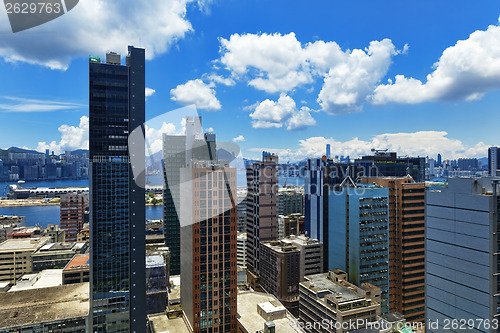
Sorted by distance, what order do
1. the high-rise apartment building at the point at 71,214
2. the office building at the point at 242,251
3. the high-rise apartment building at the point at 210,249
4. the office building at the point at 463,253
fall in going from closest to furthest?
the office building at the point at 463,253, the high-rise apartment building at the point at 210,249, the office building at the point at 242,251, the high-rise apartment building at the point at 71,214

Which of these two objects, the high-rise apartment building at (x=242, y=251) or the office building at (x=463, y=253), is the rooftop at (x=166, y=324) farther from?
the high-rise apartment building at (x=242, y=251)

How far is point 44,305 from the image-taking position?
49.6 ft

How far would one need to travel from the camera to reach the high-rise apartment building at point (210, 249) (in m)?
18.7

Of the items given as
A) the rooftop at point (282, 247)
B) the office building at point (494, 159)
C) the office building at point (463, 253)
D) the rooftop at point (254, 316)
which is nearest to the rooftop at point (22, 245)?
the rooftop at point (254, 316)

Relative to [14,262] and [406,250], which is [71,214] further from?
[406,250]

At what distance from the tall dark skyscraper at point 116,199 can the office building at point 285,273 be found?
14.4 meters

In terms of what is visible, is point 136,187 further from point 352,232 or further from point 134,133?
point 352,232

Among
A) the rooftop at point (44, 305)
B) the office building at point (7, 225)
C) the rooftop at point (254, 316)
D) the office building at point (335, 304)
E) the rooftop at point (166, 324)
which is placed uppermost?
the rooftop at point (44, 305)

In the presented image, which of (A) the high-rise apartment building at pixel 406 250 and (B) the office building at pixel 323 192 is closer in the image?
(A) the high-rise apartment building at pixel 406 250

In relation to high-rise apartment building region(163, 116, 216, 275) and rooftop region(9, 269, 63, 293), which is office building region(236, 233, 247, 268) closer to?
high-rise apartment building region(163, 116, 216, 275)

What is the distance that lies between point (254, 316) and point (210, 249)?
5.58m

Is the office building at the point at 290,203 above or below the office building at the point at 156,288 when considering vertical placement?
above

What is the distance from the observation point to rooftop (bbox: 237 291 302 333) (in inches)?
712

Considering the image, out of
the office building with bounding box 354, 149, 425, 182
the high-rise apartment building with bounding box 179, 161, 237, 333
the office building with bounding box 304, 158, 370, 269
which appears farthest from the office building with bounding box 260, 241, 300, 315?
the office building with bounding box 354, 149, 425, 182
